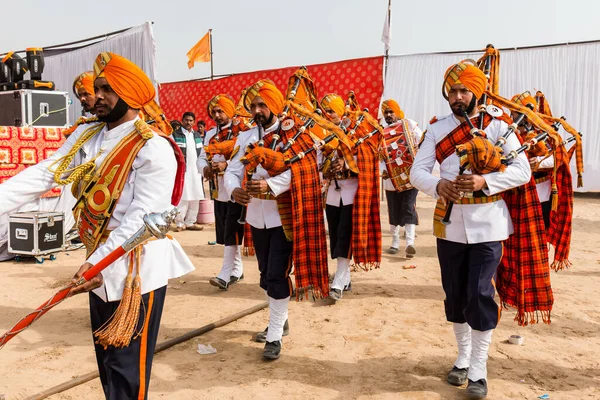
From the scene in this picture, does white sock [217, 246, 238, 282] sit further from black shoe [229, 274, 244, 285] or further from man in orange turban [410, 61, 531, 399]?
man in orange turban [410, 61, 531, 399]

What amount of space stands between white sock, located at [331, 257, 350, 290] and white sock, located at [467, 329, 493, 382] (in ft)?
7.67

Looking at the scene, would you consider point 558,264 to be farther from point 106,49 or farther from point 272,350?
point 106,49

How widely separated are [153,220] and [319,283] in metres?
2.75

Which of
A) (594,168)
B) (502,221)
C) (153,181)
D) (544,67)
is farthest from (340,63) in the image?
(153,181)

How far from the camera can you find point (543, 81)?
14789 millimetres

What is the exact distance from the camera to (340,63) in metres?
14.9

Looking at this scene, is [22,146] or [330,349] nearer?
[330,349]

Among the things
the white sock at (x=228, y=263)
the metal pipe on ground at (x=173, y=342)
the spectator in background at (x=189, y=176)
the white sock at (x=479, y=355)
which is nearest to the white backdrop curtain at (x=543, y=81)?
the spectator in background at (x=189, y=176)

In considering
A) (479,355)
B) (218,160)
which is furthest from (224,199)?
(479,355)

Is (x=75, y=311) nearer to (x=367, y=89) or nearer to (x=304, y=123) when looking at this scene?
(x=304, y=123)

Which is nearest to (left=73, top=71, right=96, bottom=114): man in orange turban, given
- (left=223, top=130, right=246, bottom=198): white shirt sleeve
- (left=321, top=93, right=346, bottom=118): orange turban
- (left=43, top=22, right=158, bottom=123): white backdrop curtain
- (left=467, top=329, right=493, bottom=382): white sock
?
(left=223, top=130, right=246, bottom=198): white shirt sleeve

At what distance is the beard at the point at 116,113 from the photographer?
8.78 feet

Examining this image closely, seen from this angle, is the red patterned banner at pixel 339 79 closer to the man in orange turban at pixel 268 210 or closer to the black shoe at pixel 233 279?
the black shoe at pixel 233 279

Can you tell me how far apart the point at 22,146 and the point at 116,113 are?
20.9ft
